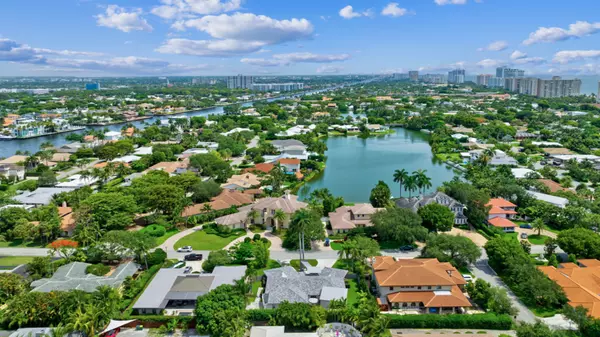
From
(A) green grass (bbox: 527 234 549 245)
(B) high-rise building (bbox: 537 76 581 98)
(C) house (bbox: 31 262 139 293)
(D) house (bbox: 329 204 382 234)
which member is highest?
(B) high-rise building (bbox: 537 76 581 98)

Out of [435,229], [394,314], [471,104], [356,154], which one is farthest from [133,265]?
[471,104]

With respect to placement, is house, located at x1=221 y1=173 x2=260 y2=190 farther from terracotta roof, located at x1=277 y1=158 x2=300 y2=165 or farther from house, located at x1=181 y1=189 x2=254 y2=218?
terracotta roof, located at x1=277 y1=158 x2=300 y2=165

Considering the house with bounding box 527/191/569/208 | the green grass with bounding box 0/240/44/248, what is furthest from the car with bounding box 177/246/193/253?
the house with bounding box 527/191/569/208

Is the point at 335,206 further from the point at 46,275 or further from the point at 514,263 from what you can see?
the point at 46,275

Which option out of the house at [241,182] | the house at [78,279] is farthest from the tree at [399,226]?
the house at [241,182]

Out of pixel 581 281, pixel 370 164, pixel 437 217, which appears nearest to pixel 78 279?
pixel 437 217

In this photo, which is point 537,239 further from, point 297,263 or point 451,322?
point 297,263
